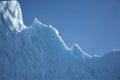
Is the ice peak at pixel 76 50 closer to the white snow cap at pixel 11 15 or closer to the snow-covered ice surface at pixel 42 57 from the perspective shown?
the snow-covered ice surface at pixel 42 57

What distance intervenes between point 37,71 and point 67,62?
22.8ft

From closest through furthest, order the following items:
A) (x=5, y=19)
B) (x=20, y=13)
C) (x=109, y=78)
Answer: (x=109, y=78)
(x=5, y=19)
(x=20, y=13)

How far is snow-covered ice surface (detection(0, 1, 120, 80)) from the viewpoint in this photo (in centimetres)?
4559

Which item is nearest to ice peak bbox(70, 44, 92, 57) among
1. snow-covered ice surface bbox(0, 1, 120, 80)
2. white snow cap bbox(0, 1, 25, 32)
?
snow-covered ice surface bbox(0, 1, 120, 80)

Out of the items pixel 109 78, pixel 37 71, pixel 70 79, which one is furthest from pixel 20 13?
pixel 109 78

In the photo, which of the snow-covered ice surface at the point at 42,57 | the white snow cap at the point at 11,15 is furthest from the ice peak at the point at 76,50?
the white snow cap at the point at 11,15

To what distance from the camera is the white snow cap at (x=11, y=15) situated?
160 feet

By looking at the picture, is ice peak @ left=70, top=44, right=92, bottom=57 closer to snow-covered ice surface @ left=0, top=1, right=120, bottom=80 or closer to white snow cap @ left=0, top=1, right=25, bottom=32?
snow-covered ice surface @ left=0, top=1, right=120, bottom=80

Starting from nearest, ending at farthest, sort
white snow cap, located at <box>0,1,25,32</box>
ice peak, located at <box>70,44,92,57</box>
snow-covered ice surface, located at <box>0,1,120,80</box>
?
snow-covered ice surface, located at <box>0,1,120,80</box>
white snow cap, located at <box>0,1,25,32</box>
ice peak, located at <box>70,44,92,57</box>

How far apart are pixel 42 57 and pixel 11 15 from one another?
41.5 ft

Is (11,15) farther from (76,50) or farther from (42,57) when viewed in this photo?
(76,50)

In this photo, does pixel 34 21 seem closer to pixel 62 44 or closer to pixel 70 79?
pixel 62 44

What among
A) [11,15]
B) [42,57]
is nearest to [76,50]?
[42,57]

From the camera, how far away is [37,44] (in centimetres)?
4828
